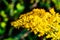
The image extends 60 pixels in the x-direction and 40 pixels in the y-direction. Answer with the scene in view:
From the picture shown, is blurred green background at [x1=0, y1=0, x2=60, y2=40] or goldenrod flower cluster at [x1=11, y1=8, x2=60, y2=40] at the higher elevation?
blurred green background at [x1=0, y1=0, x2=60, y2=40]

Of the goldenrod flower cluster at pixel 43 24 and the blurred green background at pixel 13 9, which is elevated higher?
the blurred green background at pixel 13 9

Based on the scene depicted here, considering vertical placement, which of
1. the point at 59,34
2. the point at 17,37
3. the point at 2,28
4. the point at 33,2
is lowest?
the point at 59,34

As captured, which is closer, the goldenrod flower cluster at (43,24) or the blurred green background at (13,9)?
the goldenrod flower cluster at (43,24)

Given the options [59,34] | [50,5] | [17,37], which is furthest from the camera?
[50,5]

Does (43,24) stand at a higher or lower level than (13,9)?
lower

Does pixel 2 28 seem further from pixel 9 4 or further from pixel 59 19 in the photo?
pixel 59 19

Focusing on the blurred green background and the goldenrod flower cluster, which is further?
the blurred green background

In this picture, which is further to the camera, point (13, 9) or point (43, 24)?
point (13, 9)

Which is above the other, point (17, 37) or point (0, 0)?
point (0, 0)

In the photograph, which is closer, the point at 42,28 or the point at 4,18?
the point at 42,28

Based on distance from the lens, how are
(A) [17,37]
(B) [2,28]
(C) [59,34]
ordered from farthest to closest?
(B) [2,28], (A) [17,37], (C) [59,34]

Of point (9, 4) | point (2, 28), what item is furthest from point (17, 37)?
point (9, 4)
